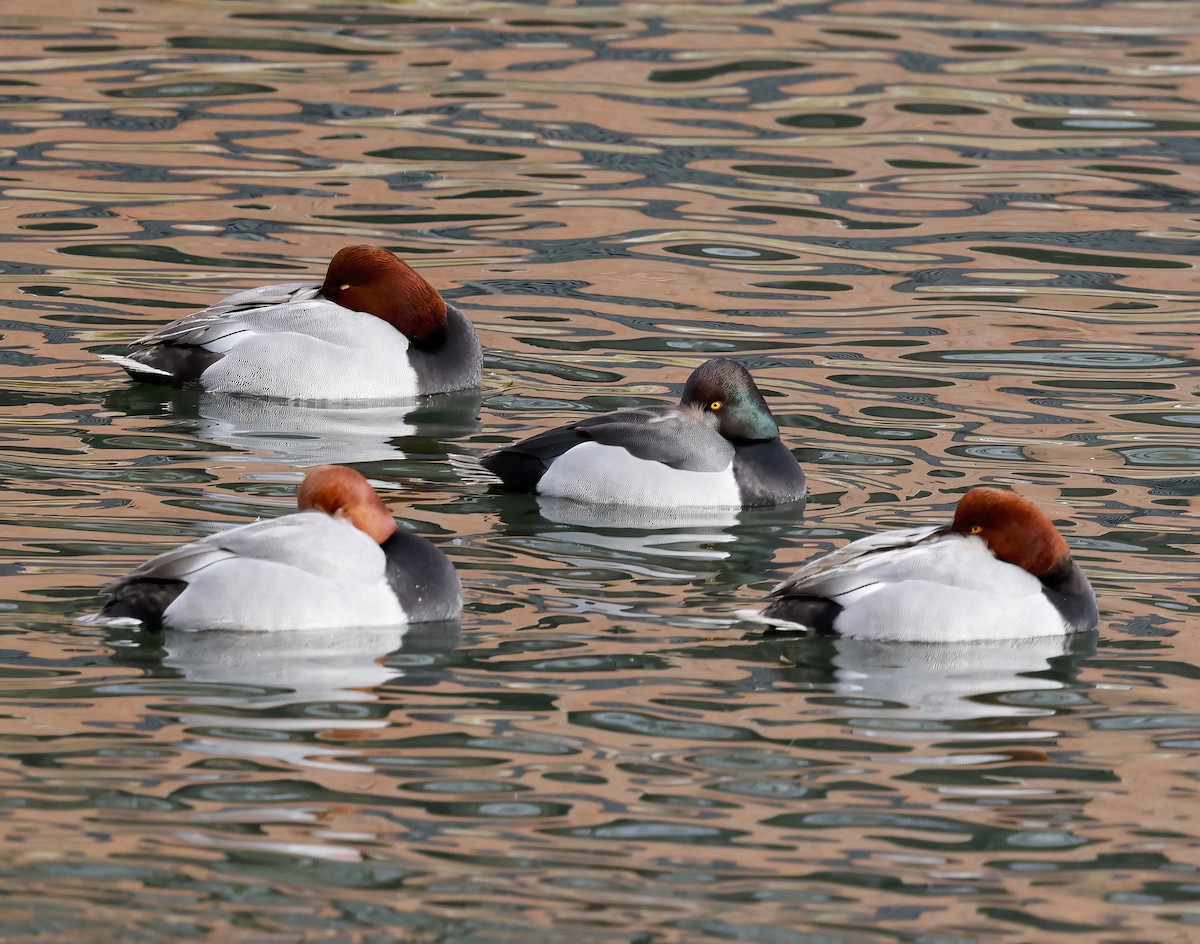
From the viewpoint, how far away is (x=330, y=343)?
43.3 feet

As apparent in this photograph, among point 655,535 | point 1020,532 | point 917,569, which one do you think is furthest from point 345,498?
point 1020,532

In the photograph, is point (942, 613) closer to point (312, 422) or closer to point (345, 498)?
point (345, 498)

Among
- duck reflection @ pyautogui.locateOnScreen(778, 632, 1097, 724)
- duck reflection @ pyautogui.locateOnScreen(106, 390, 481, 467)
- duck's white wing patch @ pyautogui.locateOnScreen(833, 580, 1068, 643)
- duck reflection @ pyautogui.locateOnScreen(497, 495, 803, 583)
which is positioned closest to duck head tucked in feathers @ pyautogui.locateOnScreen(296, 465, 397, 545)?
duck reflection @ pyautogui.locateOnScreen(497, 495, 803, 583)

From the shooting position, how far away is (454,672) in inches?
325

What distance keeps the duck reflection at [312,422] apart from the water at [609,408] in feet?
0.17

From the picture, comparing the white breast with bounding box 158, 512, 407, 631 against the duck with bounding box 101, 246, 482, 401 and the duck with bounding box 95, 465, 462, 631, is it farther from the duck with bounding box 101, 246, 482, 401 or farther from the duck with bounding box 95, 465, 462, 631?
the duck with bounding box 101, 246, 482, 401

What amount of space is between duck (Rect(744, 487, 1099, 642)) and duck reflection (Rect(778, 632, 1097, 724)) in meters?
0.06

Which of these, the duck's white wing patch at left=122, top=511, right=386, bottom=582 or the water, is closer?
the water

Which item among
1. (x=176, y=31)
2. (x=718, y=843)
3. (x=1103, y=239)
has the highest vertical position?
(x=176, y=31)

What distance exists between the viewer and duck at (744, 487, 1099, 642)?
8.75 meters

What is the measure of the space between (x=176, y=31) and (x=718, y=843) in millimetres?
17420

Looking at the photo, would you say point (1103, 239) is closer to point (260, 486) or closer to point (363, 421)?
A: point (363, 421)

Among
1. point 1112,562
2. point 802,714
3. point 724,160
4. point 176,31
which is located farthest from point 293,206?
point 802,714

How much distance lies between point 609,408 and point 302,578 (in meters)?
4.38
